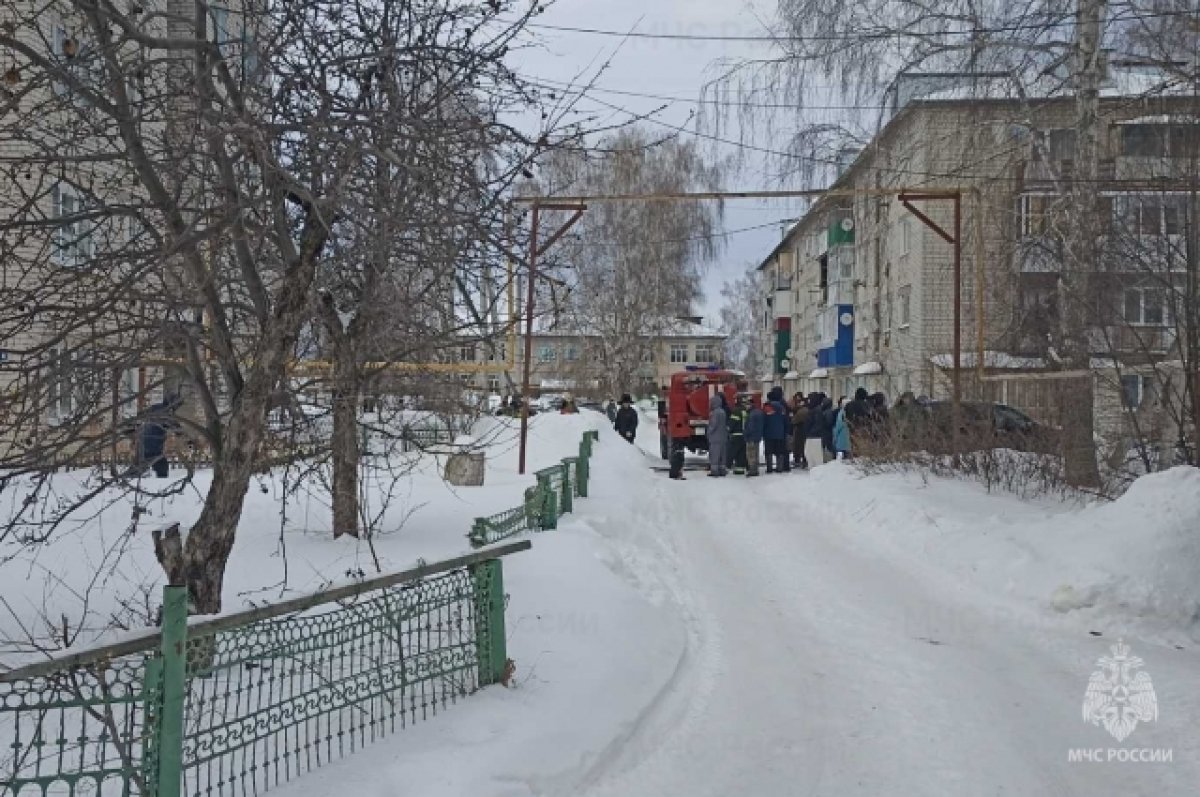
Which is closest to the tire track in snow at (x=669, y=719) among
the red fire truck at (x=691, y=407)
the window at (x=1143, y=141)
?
the window at (x=1143, y=141)

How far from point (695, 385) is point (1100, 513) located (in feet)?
57.8

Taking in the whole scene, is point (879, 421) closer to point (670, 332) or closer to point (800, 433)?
point (800, 433)

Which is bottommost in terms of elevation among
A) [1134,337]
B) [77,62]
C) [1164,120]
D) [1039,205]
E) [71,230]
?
[1134,337]

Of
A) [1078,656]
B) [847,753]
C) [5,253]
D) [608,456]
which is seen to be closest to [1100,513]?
[1078,656]

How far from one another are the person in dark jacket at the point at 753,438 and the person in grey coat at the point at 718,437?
0.47m

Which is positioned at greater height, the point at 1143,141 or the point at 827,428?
the point at 1143,141

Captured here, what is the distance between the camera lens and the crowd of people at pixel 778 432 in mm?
21750

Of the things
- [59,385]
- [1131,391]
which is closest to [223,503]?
[59,385]

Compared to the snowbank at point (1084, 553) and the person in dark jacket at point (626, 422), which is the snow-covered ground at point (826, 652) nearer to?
the snowbank at point (1084, 553)

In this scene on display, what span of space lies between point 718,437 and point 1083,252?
9250mm

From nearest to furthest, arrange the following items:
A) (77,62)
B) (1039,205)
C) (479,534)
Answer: (77,62) → (479,534) → (1039,205)

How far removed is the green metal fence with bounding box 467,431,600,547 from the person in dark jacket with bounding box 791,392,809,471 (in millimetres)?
9390

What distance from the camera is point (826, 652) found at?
8.05m

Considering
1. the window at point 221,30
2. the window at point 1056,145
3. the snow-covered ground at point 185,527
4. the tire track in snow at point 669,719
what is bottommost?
the tire track in snow at point 669,719
